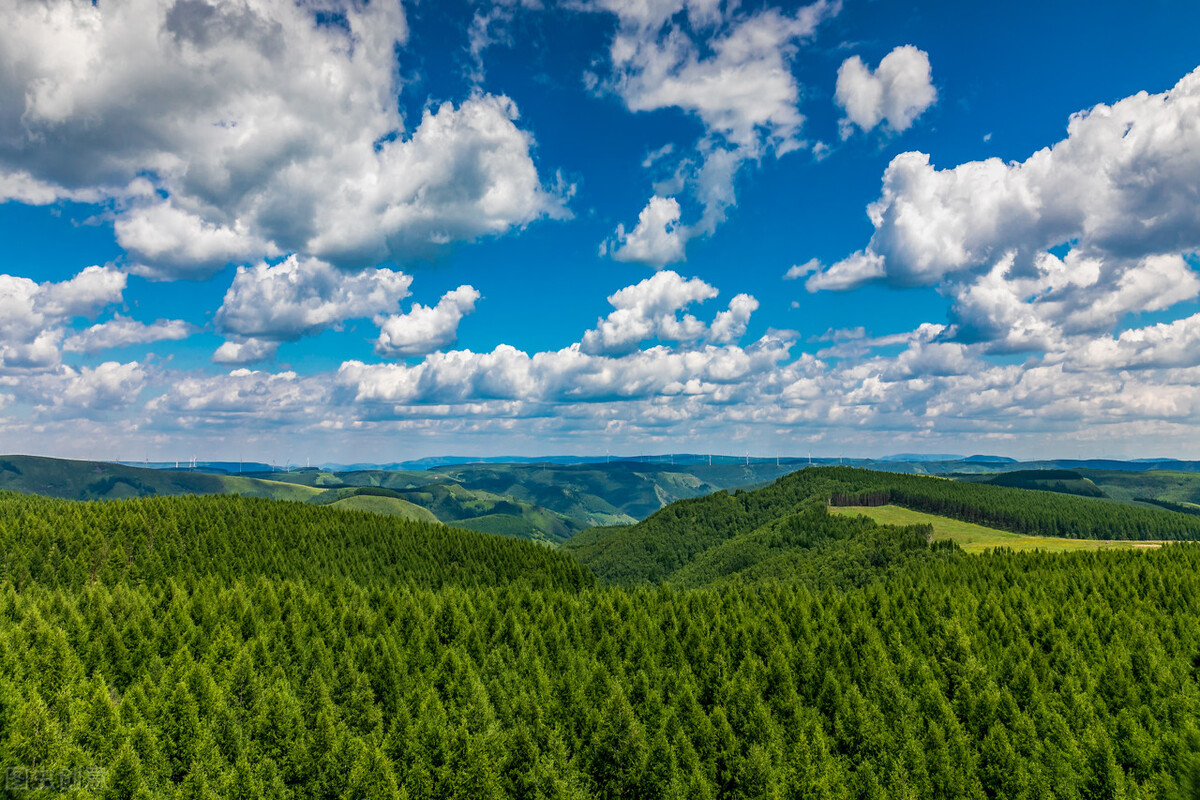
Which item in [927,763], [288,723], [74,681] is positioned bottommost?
[927,763]

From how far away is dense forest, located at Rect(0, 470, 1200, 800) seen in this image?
8675 cm

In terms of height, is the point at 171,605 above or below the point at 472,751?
above

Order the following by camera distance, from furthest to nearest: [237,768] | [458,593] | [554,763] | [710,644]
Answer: [458,593] → [710,644] → [554,763] → [237,768]

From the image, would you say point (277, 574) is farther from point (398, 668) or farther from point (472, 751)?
point (472, 751)

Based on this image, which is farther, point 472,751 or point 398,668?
point 398,668

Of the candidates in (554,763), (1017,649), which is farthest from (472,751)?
(1017,649)

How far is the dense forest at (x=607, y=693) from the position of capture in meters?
86.8

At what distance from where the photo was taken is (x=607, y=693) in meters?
113

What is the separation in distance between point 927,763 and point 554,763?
179 ft

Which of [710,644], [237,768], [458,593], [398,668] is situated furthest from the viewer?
[458,593]

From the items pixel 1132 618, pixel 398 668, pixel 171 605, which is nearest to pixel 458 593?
pixel 398 668

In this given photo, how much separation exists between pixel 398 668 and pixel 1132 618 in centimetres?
14370

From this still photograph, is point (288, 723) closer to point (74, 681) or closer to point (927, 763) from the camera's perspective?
point (74, 681)

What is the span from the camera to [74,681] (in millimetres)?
95688
